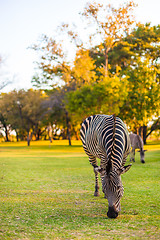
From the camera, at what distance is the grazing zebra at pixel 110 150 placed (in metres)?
4.86

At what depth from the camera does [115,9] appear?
3303 centimetres

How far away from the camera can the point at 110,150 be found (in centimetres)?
538

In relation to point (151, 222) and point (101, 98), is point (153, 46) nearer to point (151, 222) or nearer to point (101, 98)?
point (101, 98)

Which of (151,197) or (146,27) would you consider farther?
(146,27)

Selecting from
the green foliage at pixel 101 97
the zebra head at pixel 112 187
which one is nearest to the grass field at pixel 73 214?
the zebra head at pixel 112 187

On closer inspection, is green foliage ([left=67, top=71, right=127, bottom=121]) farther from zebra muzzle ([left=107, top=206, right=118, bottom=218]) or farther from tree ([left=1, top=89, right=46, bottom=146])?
zebra muzzle ([left=107, top=206, right=118, bottom=218])

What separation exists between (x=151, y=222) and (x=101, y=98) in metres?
27.0

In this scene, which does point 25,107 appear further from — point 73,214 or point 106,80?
point 73,214

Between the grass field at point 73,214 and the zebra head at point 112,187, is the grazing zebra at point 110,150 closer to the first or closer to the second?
the zebra head at point 112,187

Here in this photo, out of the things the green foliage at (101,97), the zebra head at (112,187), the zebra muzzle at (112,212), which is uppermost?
the green foliage at (101,97)

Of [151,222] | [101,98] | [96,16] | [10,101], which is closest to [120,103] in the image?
[101,98]

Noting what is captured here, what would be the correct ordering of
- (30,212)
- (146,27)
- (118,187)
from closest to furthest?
(118,187) → (30,212) → (146,27)

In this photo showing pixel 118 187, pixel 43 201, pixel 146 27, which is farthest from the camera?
pixel 146 27

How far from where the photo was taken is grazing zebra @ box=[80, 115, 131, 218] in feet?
15.9
